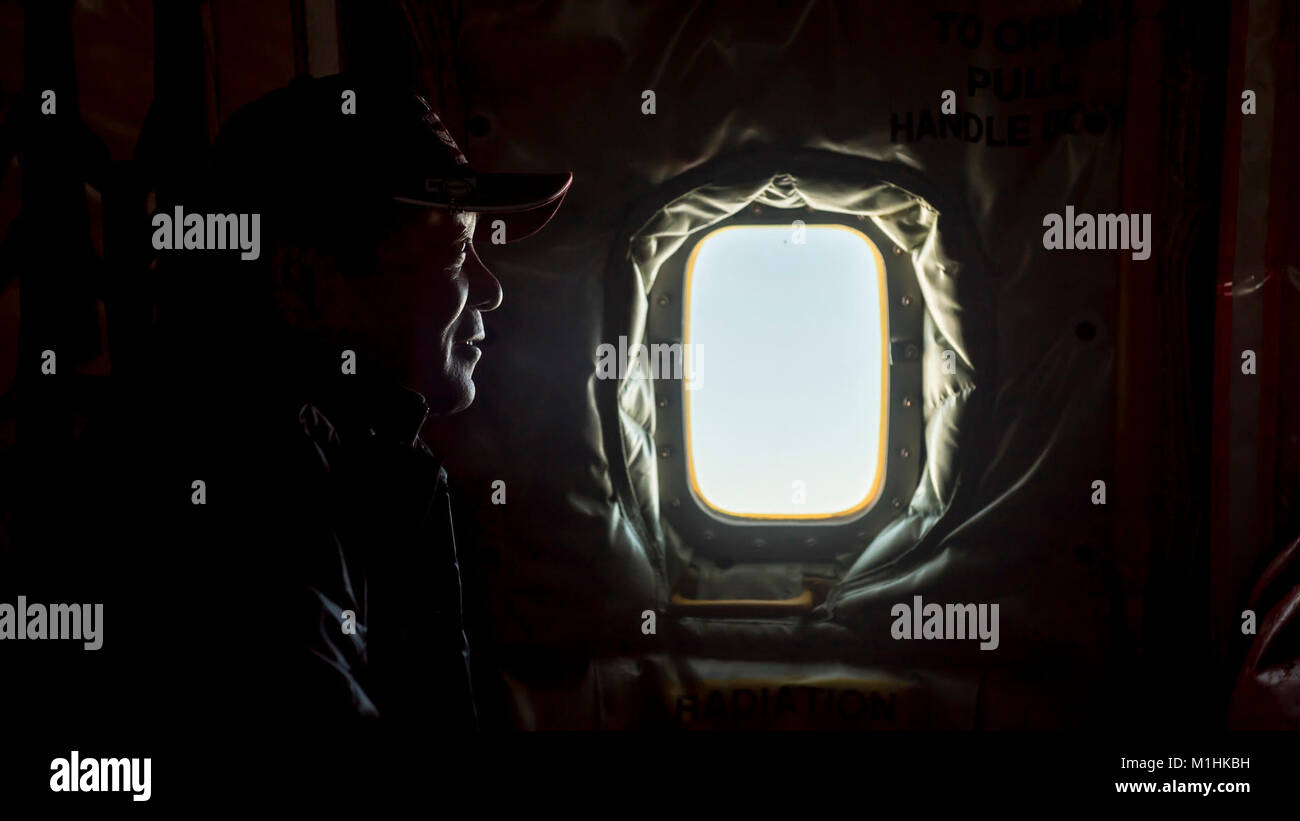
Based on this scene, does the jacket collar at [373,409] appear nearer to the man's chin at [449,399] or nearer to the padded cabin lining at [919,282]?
the man's chin at [449,399]

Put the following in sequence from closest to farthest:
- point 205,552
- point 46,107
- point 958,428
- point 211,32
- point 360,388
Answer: point 205,552
point 360,388
point 46,107
point 211,32
point 958,428

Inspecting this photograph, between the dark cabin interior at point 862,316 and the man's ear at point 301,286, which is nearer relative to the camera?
the man's ear at point 301,286

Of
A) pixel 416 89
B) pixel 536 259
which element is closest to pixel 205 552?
pixel 536 259

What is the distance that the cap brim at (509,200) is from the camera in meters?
1.20

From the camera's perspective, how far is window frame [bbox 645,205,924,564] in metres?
1.77

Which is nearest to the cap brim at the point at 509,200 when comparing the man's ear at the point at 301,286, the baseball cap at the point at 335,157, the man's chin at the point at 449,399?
the baseball cap at the point at 335,157

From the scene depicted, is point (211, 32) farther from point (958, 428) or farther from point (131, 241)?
point (958, 428)

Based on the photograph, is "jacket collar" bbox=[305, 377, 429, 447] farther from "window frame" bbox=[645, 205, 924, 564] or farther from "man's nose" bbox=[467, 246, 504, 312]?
"window frame" bbox=[645, 205, 924, 564]

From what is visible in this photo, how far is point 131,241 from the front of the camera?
1428 millimetres

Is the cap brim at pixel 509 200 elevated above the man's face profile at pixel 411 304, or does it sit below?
above

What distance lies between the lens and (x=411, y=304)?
4.08 feet

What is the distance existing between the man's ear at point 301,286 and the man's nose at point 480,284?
0.93 ft

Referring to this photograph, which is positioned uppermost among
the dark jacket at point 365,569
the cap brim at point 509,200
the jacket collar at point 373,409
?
the cap brim at point 509,200

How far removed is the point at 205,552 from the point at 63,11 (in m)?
1.21
